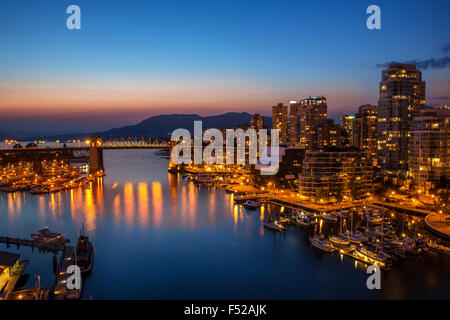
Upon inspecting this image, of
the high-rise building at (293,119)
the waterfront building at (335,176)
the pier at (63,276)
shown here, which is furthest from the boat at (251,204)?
the high-rise building at (293,119)

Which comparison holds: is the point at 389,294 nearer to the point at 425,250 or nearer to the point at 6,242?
the point at 425,250

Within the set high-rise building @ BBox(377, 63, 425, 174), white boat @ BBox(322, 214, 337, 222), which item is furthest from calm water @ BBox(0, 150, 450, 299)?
high-rise building @ BBox(377, 63, 425, 174)

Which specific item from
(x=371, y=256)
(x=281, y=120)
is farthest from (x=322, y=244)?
(x=281, y=120)

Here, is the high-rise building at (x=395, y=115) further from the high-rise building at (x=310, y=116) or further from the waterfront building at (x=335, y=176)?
the high-rise building at (x=310, y=116)

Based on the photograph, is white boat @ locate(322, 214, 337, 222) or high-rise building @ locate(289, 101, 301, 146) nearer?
white boat @ locate(322, 214, 337, 222)

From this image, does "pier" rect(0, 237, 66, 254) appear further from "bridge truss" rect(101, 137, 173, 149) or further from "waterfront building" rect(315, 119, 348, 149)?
"waterfront building" rect(315, 119, 348, 149)
